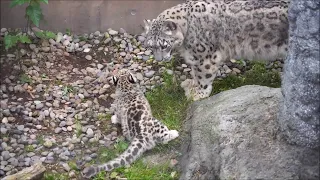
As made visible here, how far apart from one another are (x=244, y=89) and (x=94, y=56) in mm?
2183

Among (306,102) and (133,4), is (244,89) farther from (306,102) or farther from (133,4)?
(133,4)

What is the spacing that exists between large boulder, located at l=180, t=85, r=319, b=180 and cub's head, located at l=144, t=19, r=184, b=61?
70cm

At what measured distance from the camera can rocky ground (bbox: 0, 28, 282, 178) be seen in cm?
607

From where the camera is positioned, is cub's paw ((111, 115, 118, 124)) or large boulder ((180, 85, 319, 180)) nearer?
large boulder ((180, 85, 319, 180))

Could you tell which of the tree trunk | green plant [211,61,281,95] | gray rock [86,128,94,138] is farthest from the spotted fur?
the tree trunk

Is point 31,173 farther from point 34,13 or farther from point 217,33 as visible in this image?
point 217,33

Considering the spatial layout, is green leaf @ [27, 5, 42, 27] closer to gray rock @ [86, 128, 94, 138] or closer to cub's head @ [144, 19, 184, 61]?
cub's head @ [144, 19, 184, 61]

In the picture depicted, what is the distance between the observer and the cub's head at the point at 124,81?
6.35 m

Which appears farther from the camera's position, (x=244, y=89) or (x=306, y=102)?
(x=244, y=89)

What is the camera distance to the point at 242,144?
516cm

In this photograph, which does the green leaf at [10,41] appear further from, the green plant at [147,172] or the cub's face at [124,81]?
the green plant at [147,172]

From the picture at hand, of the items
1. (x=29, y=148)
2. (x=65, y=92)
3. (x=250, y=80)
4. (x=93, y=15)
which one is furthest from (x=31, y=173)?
(x=93, y=15)

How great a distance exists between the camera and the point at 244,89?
613 cm

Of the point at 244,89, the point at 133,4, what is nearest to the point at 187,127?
the point at 244,89
